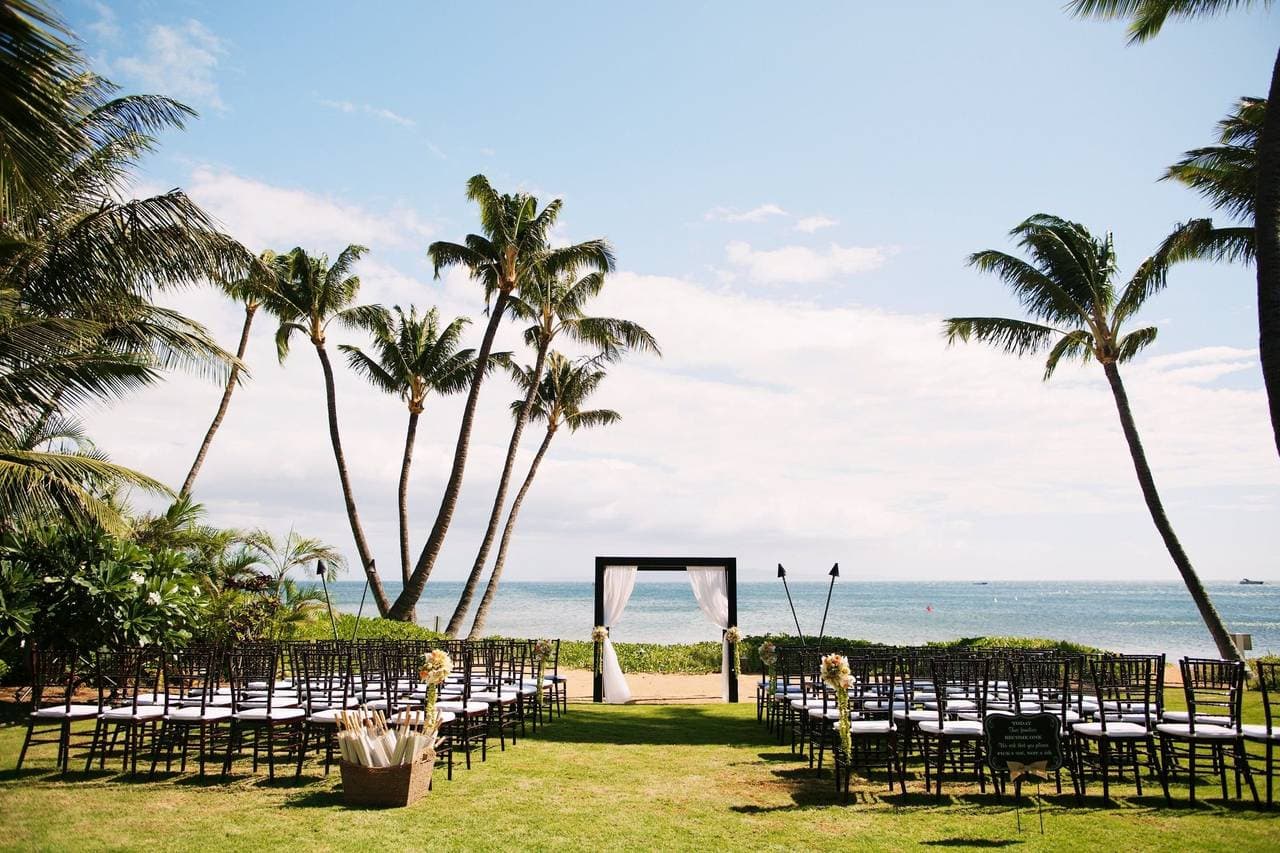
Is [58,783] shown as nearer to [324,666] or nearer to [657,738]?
[324,666]

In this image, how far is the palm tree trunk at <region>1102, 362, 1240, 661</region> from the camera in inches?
527

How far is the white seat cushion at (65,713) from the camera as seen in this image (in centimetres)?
694

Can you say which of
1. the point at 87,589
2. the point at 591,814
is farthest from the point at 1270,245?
the point at 87,589

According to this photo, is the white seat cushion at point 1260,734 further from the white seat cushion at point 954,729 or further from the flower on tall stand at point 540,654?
the flower on tall stand at point 540,654

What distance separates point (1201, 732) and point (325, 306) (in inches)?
725

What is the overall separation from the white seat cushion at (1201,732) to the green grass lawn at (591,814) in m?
0.50

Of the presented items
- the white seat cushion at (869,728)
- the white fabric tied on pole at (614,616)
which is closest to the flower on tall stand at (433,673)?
the white seat cushion at (869,728)

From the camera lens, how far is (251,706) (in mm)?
7598

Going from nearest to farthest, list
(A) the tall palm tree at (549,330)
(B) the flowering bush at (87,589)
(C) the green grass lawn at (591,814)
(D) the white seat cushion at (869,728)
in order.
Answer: (C) the green grass lawn at (591,814)
(D) the white seat cushion at (869,728)
(B) the flowering bush at (87,589)
(A) the tall palm tree at (549,330)

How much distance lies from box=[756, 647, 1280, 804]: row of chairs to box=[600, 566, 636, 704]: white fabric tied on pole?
14.3 feet

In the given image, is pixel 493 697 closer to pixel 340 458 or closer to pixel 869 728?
pixel 869 728

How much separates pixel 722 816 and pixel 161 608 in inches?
307

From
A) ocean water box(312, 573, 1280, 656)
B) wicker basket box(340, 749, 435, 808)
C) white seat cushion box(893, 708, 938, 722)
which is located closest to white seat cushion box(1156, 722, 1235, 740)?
white seat cushion box(893, 708, 938, 722)

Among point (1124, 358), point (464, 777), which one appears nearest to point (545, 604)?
point (1124, 358)
